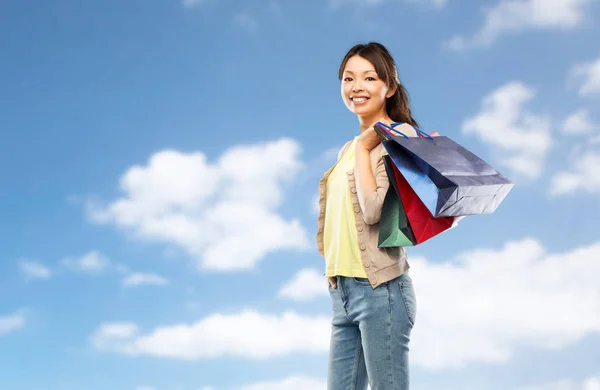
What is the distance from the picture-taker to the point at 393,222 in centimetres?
228

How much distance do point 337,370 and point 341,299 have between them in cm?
30

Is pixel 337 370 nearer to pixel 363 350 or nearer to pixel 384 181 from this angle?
pixel 363 350

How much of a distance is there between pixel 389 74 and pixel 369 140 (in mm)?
354

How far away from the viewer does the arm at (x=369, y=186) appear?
2.31m

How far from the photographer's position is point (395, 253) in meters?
2.35

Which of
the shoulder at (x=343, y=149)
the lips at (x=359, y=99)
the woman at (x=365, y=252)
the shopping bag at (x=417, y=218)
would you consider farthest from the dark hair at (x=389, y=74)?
the shopping bag at (x=417, y=218)

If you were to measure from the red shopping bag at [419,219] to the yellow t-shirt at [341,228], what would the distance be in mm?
271

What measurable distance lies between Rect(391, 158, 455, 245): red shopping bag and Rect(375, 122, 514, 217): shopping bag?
6 centimetres

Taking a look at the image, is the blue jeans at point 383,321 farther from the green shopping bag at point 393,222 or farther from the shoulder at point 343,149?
the shoulder at point 343,149

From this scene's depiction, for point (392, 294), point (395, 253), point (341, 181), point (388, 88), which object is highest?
point (388, 88)

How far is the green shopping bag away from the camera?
2.24 m

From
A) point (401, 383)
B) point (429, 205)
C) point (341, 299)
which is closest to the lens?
point (429, 205)

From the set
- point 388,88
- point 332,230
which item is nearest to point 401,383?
point 332,230

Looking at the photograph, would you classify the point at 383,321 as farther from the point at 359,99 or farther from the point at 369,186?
the point at 359,99
